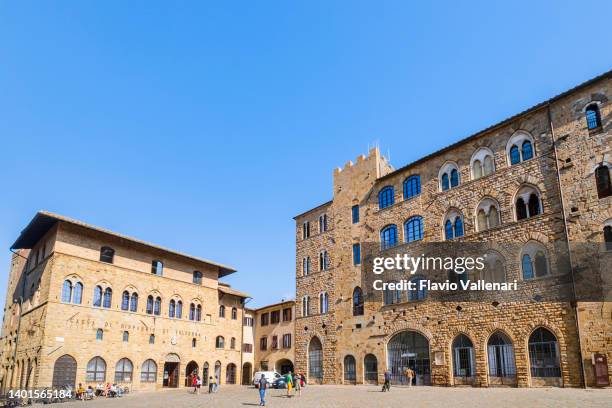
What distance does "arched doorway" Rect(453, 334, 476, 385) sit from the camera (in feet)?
81.6

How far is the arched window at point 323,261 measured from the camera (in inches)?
1408

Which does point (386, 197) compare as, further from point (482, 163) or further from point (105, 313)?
point (105, 313)

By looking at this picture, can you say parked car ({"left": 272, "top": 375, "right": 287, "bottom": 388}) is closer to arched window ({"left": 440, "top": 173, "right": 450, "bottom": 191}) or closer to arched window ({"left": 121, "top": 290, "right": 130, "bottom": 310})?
arched window ({"left": 121, "top": 290, "right": 130, "bottom": 310})

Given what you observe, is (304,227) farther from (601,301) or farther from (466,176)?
(601,301)

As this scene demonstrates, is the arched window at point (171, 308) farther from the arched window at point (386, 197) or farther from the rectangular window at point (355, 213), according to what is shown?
the arched window at point (386, 197)

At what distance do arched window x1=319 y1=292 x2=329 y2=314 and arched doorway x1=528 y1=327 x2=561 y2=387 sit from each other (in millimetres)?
15506

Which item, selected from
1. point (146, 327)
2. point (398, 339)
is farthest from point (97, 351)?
point (398, 339)

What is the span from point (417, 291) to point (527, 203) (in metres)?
8.35

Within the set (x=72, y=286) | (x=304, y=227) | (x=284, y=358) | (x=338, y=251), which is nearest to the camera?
(x=72, y=286)

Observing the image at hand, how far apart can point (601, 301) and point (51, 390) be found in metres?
29.5

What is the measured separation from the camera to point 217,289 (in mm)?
43469

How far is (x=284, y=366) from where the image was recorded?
143 ft

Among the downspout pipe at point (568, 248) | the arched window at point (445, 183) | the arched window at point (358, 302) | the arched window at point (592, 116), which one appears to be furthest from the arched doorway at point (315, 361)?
the arched window at point (592, 116)

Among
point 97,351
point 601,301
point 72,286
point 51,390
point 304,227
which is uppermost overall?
point 304,227
